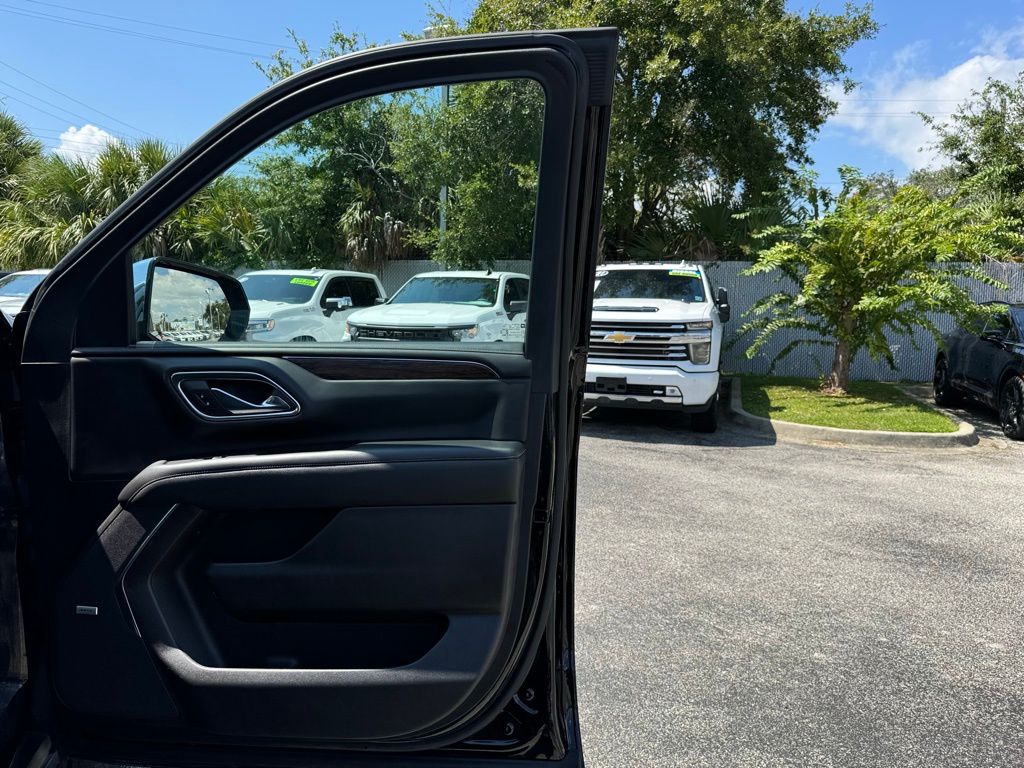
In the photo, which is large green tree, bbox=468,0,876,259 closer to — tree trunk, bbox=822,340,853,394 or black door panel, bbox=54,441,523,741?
tree trunk, bbox=822,340,853,394

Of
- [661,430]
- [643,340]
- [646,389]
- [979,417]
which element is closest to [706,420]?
[661,430]

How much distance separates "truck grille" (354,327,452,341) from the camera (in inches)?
77.8

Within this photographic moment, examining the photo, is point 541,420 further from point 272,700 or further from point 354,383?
point 272,700

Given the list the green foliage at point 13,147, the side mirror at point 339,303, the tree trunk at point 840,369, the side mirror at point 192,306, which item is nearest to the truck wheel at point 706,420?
the tree trunk at point 840,369

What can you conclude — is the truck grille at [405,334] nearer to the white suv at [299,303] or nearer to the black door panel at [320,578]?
the white suv at [299,303]

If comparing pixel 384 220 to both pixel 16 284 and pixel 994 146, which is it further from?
pixel 994 146

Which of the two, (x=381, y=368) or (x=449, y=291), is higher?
(x=449, y=291)

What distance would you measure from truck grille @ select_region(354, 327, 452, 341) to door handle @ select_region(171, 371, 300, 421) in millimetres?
248

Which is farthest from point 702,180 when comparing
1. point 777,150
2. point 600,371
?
point 600,371

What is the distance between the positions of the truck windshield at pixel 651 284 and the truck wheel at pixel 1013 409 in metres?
3.96

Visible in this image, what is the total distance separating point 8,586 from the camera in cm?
176

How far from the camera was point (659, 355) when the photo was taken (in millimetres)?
9148

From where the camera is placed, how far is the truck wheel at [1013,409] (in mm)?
9391

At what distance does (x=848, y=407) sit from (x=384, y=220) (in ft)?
33.6
